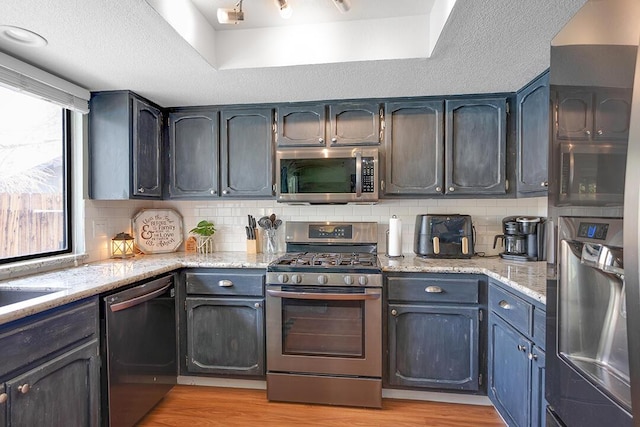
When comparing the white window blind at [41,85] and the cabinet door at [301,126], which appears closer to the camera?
the white window blind at [41,85]

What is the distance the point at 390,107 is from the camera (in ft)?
8.08

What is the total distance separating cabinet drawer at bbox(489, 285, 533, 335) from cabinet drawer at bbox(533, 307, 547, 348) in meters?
0.04

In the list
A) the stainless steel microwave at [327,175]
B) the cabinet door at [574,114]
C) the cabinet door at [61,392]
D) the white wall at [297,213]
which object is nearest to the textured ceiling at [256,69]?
the stainless steel microwave at [327,175]

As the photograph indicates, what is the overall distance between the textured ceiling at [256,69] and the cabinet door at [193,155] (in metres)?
0.15

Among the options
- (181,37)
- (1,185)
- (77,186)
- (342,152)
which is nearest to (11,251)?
(1,185)

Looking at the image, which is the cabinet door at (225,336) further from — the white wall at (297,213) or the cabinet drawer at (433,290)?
the cabinet drawer at (433,290)

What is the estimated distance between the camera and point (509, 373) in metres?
1.81

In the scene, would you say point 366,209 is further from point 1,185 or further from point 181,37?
point 1,185

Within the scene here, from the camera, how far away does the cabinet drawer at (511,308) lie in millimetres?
1608

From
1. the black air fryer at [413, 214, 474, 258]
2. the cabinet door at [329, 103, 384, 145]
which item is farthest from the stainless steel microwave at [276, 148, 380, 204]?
the black air fryer at [413, 214, 474, 258]

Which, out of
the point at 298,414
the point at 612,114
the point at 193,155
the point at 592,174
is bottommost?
the point at 298,414

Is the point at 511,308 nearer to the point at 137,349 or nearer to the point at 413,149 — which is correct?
the point at 413,149

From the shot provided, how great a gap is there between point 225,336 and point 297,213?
110 centimetres

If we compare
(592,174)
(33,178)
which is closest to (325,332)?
(592,174)
